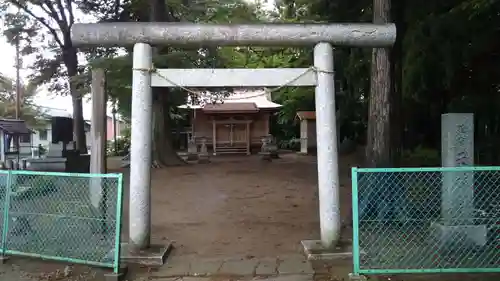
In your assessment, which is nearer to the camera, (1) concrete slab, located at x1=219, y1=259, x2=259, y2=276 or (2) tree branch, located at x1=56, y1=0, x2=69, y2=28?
(1) concrete slab, located at x1=219, y1=259, x2=259, y2=276

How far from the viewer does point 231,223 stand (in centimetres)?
928

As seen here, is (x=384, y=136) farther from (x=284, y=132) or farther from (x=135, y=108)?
(x=284, y=132)

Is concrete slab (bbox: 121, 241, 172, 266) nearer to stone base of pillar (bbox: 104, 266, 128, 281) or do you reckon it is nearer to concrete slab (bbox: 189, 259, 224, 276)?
concrete slab (bbox: 189, 259, 224, 276)

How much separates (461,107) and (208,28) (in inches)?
401

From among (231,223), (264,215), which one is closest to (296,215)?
(264,215)

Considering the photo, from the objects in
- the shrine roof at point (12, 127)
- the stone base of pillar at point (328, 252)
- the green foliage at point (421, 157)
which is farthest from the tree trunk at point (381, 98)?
the shrine roof at point (12, 127)

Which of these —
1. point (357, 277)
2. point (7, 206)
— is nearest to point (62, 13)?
point (7, 206)

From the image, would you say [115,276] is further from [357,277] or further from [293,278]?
[357,277]

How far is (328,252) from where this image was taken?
21.1 ft

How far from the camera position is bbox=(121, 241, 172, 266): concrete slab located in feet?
20.7

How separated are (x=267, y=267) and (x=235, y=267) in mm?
429

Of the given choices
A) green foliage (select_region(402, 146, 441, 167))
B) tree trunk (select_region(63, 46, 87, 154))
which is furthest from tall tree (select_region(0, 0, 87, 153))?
green foliage (select_region(402, 146, 441, 167))

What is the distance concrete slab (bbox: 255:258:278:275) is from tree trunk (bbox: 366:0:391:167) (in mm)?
3876

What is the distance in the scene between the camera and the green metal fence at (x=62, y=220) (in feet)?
19.8
